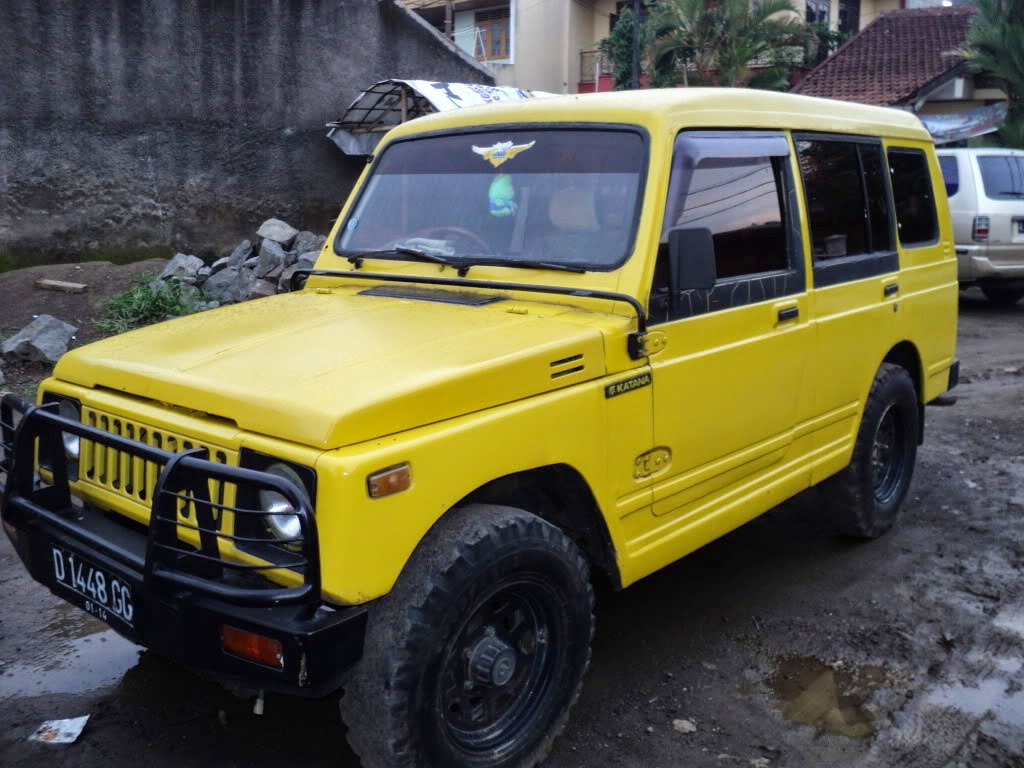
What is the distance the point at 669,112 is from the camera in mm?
3459

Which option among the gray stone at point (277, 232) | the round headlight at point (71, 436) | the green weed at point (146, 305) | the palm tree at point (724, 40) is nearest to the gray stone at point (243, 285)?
the green weed at point (146, 305)

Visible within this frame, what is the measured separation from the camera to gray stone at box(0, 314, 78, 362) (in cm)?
805

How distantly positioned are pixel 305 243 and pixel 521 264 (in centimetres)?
782

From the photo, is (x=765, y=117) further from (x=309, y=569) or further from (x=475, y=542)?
(x=309, y=569)

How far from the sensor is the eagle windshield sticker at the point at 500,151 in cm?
370

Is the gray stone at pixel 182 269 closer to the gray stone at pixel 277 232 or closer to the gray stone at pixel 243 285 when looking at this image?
the gray stone at pixel 243 285

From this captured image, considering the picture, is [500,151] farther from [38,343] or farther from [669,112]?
[38,343]

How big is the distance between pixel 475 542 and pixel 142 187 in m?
9.82

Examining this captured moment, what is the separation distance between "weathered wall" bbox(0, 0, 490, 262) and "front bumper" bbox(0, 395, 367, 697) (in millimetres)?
8697

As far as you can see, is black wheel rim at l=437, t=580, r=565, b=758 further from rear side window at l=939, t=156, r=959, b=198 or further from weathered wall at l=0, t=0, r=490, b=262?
rear side window at l=939, t=156, r=959, b=198

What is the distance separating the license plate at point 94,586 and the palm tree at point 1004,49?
19348 mm

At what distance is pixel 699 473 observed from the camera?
350 cm

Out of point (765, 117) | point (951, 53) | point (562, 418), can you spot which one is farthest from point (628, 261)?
point (951, 53)

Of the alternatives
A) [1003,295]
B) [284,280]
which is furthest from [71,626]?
[1003,295]
